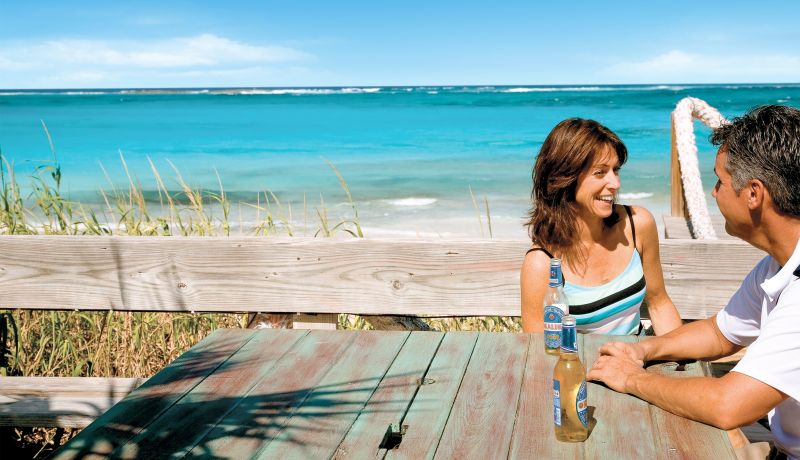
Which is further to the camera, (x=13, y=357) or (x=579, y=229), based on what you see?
(x=13, y=357)

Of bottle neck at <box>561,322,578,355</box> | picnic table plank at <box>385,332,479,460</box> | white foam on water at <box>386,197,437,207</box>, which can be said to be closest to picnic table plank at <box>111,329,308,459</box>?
picnic table plank at <box>385,332,479,460</box>

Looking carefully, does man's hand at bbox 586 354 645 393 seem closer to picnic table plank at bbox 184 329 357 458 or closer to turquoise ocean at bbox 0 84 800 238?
picnic table plank at bbox 184 329 357 458

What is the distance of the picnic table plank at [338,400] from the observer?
176 cm

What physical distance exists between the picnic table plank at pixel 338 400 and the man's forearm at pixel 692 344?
754 mm

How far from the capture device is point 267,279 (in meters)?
3.08

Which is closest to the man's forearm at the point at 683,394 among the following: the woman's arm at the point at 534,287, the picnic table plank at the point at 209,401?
the woman's arm at the point at 534,287

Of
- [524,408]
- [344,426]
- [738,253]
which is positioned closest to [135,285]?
[344,426]

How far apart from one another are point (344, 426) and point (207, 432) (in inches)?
12.4

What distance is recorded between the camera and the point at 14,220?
4367 millimetres

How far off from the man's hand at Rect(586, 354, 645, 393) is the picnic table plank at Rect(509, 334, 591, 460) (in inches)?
5.0

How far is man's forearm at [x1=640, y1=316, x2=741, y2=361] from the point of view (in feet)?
7.66

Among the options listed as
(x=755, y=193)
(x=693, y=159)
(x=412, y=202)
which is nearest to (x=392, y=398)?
(x=755, y=193)

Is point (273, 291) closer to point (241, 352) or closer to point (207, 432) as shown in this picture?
point (241, 352)

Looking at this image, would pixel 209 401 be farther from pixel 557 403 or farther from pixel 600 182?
pixel 600 182
